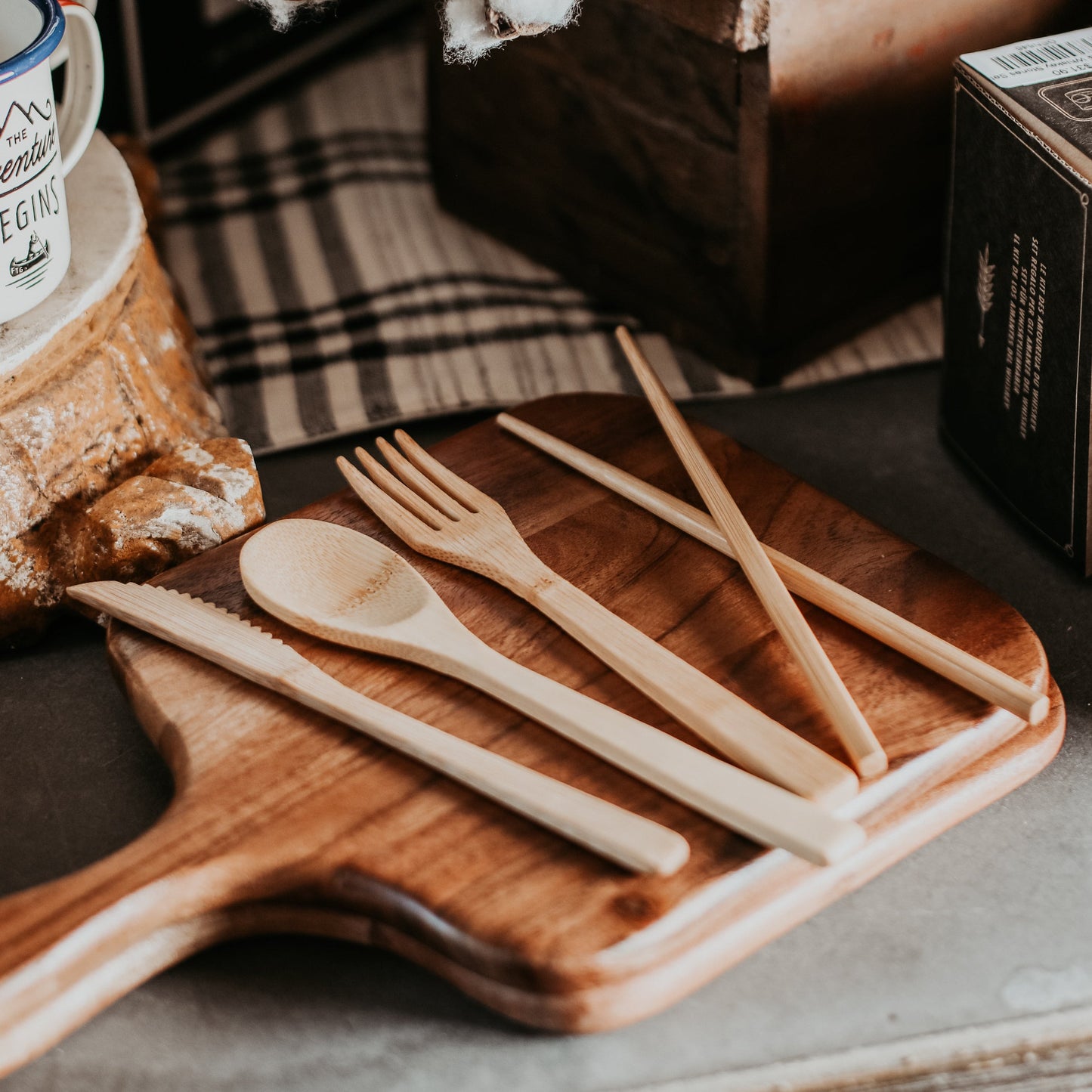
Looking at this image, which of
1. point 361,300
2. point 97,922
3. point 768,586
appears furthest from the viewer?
point 361,300

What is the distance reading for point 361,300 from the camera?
2.54 ft

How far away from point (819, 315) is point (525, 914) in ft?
1.41

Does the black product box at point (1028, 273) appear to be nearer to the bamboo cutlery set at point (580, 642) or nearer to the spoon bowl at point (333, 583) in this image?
the bamboo cutlery set at point (580, 642)

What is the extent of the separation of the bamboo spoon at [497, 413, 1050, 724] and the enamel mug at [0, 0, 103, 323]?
201 mm

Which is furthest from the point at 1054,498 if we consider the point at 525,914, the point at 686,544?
the point at 525,914

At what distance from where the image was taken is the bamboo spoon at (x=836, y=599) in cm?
41

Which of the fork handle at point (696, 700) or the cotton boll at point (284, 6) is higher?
the cotton boll at point (284, 6)

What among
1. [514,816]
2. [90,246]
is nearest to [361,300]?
[90,246]

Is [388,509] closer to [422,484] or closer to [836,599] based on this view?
[422,484]

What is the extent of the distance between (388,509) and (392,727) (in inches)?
5.1

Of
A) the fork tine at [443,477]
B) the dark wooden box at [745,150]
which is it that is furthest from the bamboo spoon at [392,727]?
the dark wooden box at [745,150]

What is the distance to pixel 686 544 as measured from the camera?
51 cm

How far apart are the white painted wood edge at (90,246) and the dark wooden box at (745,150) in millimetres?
243

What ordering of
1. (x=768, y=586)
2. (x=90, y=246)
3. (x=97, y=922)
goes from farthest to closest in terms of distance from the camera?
(x=90, y=246) < (x=768, y=586) < (x=97, y=922)
